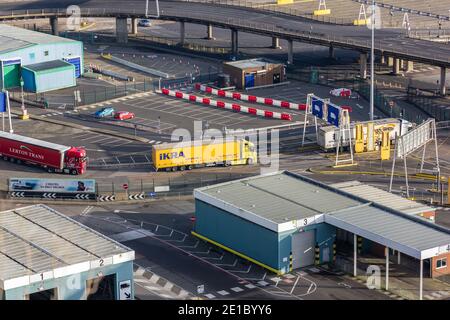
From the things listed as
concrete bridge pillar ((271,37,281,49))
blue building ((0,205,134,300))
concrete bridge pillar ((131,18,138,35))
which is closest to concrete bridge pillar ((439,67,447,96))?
concrete bridge pillar ((271,37,281,49))

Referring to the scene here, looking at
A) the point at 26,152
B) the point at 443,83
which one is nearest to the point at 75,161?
the point at 26,152

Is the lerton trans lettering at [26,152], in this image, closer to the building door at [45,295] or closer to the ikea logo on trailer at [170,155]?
the ikea logo on trailer at [170,155]

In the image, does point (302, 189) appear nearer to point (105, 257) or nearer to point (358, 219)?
point (358, 219)

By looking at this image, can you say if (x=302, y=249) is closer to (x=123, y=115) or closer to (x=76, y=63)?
(x=123, y=115)

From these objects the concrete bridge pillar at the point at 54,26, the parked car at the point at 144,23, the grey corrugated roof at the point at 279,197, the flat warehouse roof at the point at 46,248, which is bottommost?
the grey corrugated roof at the point at 279,197

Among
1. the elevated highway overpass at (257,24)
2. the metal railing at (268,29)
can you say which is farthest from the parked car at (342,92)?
the metal railing at (268,29)

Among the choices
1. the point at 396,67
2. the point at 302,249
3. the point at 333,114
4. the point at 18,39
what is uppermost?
the point at 18,39
